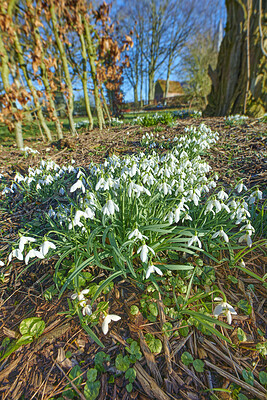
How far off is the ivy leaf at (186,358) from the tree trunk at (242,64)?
21.6 feet

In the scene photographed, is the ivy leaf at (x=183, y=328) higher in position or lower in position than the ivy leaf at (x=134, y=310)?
lower

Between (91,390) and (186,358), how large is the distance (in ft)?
1.91

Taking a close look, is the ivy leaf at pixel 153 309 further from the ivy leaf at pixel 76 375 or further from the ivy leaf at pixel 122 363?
the ivy leaf at pixel 76 375

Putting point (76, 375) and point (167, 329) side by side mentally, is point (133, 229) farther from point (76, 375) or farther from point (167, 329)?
point (76, 375)

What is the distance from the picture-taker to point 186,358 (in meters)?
1.17

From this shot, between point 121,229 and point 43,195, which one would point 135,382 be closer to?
point 121,229

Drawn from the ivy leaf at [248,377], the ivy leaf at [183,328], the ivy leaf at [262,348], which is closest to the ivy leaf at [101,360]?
the ivy leaf at [183,328]

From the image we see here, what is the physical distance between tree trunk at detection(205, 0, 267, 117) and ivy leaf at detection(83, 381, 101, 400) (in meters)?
6.96

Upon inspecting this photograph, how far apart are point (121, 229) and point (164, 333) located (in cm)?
86

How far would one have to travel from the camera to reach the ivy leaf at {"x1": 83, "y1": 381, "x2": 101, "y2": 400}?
1052mm

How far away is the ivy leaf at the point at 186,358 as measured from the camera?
→ 1.16 metres

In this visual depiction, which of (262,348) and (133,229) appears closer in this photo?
(262,348)

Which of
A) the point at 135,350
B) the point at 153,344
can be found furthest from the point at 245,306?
the point at 135,350

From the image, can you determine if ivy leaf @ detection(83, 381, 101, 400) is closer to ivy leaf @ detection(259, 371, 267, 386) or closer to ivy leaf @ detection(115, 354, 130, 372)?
ivy leaf @ detection(115, 354, 130, 372)
